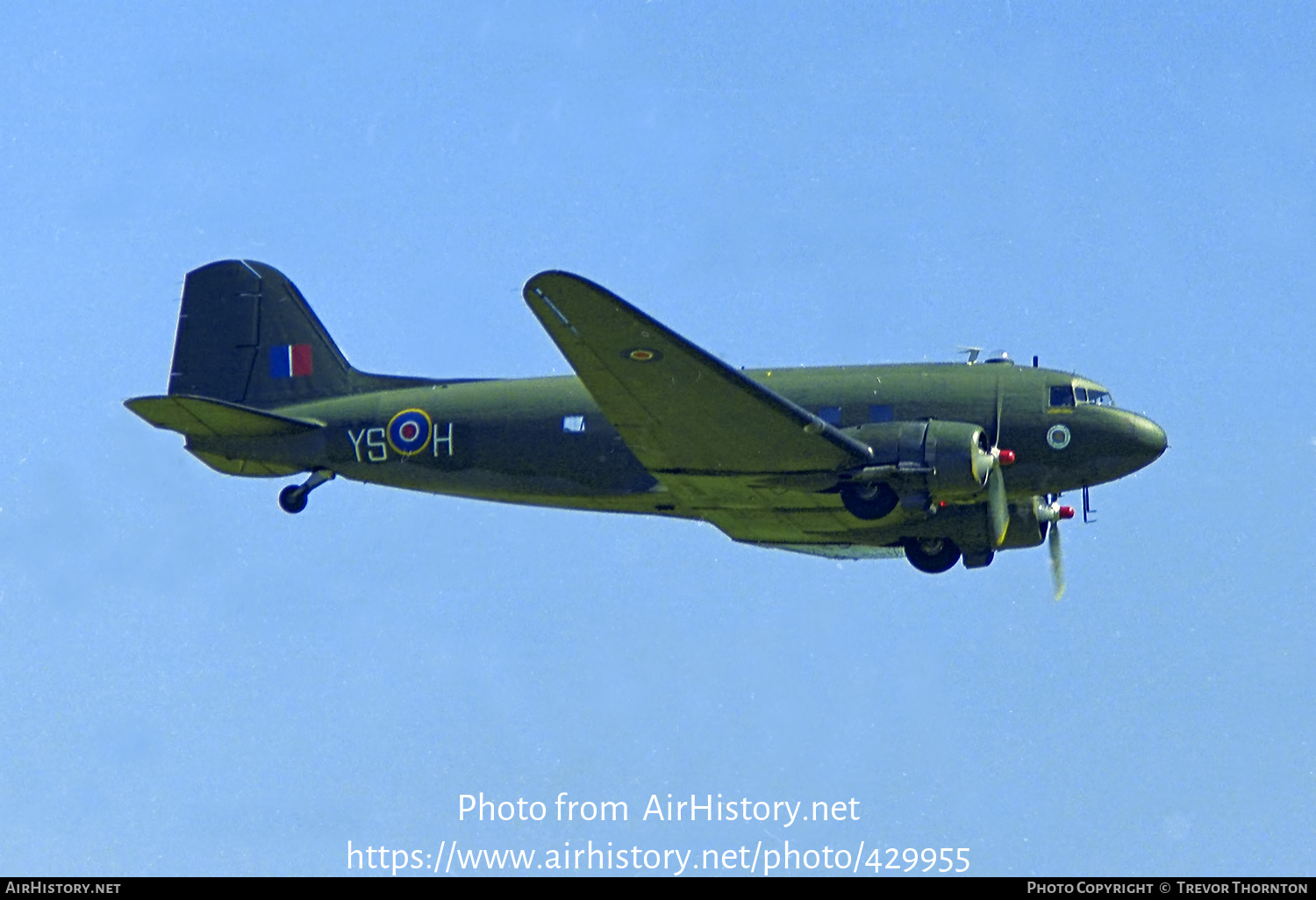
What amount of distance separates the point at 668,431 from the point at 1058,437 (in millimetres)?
5353

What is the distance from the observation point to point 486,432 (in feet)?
88.0

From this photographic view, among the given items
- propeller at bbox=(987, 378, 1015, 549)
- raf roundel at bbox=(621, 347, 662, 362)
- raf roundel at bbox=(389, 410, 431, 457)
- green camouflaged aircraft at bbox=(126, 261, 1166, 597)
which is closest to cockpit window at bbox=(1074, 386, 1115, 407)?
green camouflaged aircraft at bbox=(126, 261, 1166, 597)

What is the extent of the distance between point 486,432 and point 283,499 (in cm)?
348

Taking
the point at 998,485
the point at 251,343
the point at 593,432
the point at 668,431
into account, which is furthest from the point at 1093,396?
the point at 251,343

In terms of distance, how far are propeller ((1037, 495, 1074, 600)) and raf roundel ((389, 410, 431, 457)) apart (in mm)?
9317

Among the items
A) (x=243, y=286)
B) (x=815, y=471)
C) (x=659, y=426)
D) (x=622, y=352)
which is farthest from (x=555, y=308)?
(x=243, y=286)

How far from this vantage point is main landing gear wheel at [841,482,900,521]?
24.2 meters

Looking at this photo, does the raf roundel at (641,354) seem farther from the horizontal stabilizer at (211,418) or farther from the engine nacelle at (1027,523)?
the engine nacelle at (1027,523)

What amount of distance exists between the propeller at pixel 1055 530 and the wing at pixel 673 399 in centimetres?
478

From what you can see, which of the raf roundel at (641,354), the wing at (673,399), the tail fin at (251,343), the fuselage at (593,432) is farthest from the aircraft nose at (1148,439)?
the tail fin at (251,343)

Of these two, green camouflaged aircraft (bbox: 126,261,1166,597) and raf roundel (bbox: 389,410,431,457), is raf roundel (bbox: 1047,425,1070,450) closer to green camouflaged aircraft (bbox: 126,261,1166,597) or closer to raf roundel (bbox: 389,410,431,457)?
green camouflaged aircraft (bbox: 126,261,1166,597)

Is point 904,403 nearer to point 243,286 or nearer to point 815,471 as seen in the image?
point 815,471

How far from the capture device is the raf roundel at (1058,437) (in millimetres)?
24797
